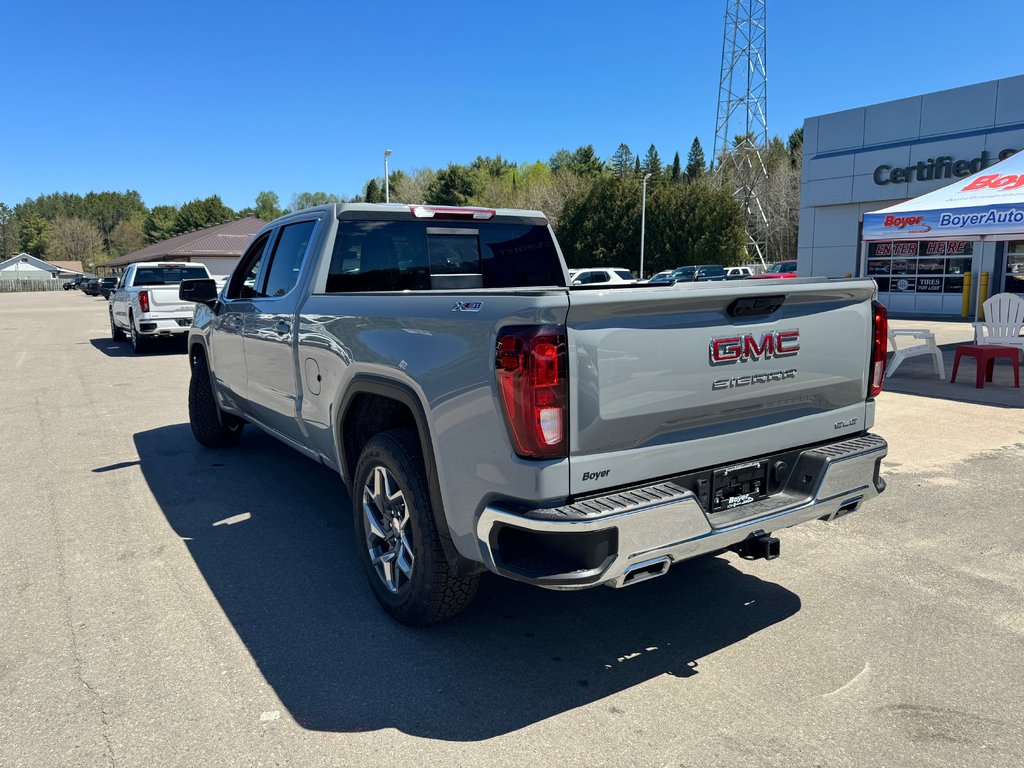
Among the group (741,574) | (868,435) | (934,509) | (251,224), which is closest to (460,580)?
(741,574)

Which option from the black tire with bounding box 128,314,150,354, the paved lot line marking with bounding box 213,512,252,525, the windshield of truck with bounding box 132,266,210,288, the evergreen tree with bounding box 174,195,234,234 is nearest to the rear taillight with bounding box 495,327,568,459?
the paved lot line marking with bounding box 213,512,252,525

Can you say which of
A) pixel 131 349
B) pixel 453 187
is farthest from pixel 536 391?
pixel 453 187

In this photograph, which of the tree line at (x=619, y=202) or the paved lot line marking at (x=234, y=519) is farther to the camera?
the tree line at (x=619, y=202)

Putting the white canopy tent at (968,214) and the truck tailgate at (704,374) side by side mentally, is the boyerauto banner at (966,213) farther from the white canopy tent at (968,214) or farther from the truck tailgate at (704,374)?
the truck tailgate at (704,374)

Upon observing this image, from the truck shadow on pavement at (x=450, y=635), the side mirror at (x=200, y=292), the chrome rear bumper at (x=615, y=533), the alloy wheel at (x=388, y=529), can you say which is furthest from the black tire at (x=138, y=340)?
the chrome rear bumper at (x=615, y=533)

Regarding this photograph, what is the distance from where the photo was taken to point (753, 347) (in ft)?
10.4

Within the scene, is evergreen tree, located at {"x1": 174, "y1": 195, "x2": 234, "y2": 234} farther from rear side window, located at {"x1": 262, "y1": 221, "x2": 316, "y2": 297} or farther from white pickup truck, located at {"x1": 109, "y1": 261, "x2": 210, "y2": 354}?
rear side window, located at {"x1": 262, "y1": 221, "x2": 316, "y2": 297}

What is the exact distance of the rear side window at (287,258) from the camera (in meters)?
4.93

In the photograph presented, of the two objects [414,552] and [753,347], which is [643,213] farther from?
[414,552]

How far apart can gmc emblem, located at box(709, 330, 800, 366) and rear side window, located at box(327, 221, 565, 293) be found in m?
2.35

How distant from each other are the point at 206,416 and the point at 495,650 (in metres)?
4.58

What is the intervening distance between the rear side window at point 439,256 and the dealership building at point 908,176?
65.5ft

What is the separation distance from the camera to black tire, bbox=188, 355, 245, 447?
272 inches

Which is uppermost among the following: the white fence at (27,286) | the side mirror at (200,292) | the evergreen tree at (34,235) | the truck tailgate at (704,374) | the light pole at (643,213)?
the evergreen tree at (34,235)
